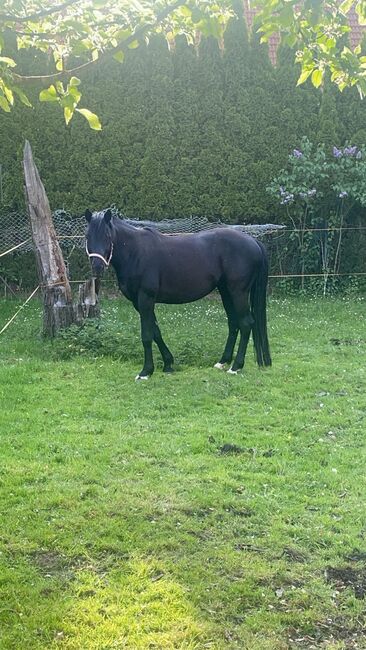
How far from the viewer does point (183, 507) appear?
143 inches

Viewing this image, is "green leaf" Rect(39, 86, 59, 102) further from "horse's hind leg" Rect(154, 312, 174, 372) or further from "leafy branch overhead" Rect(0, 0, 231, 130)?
"horse's hind leg" Rect(154, 312, 174, 372)

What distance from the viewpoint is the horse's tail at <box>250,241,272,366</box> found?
639 centimetres

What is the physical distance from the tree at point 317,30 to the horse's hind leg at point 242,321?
137 inches

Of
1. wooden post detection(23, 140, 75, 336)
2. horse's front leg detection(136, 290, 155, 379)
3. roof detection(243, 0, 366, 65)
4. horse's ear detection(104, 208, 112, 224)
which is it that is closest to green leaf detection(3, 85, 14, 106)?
horse's ear detection(104, 208, 112, 224)

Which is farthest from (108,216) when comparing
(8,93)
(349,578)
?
(349,578)

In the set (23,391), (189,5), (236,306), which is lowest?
(23,391)

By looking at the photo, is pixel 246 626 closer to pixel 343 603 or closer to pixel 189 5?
pixel 343 603

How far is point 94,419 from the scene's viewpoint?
16.9 feet

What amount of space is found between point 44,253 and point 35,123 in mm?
4143

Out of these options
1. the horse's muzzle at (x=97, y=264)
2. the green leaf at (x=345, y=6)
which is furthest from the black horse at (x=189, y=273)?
the green leaf at (x=345, y=6)

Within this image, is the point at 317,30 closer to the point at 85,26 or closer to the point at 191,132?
the point at 85,26

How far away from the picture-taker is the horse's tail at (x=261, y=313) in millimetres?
6395

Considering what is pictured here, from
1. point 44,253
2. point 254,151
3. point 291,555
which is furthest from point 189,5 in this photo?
point 254,151

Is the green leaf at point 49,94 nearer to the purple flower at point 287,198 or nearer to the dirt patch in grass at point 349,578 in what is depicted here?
the dirt patch in grass at point 349,578
